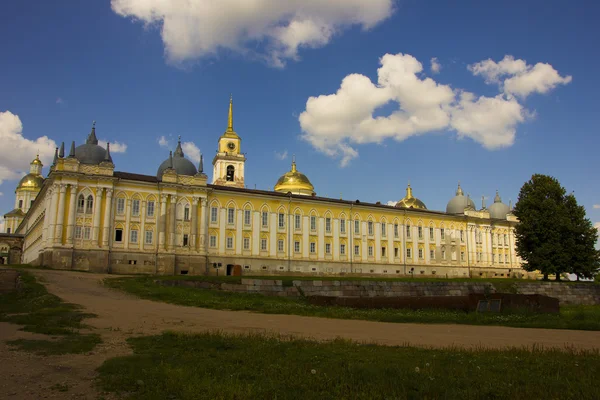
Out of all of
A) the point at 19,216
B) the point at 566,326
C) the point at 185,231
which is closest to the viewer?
the point at 566,326

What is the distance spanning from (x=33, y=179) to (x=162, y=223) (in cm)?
9408

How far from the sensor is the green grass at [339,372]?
8.36m

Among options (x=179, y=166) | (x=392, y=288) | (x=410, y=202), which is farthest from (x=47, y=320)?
(x=410, y=202)

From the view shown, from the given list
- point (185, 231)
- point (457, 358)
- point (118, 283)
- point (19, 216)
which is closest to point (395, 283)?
point (118, 283)

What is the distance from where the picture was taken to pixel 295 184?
99938 mm

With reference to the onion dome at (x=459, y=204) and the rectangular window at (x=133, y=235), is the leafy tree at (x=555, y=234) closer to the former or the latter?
the onion dome at (x=459, y=204)

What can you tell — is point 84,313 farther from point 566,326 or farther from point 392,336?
point 566,326

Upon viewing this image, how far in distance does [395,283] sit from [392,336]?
3125 centimetres

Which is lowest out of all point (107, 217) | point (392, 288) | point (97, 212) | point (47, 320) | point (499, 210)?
point (47, 320)

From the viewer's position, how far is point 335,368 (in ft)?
32.8

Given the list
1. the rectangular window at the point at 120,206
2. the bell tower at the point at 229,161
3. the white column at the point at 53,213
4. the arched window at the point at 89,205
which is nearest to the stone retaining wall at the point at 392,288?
the white column at the point at 53,213

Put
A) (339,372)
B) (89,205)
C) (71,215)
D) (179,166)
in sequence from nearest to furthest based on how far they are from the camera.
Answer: (339,372) < (71,215) < (89,205) < (179,166)

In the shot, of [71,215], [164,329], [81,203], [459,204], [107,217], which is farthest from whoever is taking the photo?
[459,204]

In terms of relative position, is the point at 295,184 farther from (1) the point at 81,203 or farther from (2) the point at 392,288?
(2) the point at 392,288
